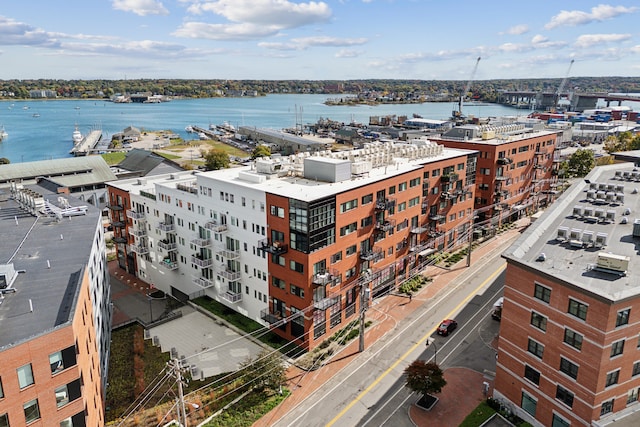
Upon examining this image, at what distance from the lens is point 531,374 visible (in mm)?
35219

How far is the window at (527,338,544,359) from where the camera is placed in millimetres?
34188

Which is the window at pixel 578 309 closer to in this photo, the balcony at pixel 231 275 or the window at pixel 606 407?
the window at pixel 606 407

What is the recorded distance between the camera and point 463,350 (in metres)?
47.1

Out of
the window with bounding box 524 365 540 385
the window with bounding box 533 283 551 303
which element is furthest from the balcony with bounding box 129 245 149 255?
the window with bounding box 533 283 551 303

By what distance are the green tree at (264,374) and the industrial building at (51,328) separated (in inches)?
492

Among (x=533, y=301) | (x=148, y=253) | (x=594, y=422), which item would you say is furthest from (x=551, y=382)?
(x=148, y=253)

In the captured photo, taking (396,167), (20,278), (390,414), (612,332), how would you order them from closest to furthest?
(612,332), (20,278), (390,414), (396,167)

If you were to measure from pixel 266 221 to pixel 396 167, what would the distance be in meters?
21.8

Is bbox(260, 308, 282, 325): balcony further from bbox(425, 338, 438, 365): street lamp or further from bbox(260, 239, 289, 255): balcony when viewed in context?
bbox(425, 338, 438, 365): street lamp

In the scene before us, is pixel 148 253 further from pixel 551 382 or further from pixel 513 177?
pixel 513 177

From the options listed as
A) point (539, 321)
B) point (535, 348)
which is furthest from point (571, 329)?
point (535, 348)

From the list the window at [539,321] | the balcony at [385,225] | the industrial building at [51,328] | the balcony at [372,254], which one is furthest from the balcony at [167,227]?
the window at [539,321]

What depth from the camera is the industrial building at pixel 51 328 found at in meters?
24.9

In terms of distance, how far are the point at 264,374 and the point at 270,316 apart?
8997mm
